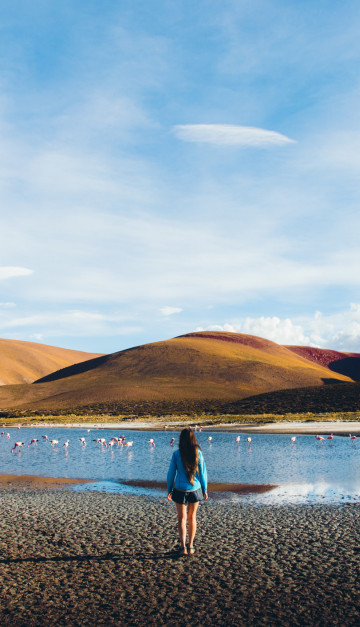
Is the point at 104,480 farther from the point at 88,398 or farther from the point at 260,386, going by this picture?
the point at 260,386

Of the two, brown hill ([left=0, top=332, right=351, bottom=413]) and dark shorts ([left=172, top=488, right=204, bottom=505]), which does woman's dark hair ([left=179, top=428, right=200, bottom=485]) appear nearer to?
dark shorts ([left=172, top=488, right=204, bottom=505])

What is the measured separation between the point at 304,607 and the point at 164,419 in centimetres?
7397

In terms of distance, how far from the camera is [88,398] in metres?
133

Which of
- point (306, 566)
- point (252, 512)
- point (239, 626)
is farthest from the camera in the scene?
point (252, 512)

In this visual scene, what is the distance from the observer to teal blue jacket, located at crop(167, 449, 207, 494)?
35.2 ft

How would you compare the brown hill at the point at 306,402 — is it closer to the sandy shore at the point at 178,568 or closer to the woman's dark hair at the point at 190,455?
the sandy shore at the point at 178,568

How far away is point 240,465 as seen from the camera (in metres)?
30.0

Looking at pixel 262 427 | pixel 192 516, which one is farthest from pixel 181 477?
pixel 262 427

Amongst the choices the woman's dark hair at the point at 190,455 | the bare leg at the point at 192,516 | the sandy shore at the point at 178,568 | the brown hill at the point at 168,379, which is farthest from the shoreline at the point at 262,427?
the woman's dark hair at the point at 190,455

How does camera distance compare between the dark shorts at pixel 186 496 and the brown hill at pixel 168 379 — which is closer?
the dark shorts at pixel 186 496

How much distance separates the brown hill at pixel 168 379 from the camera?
130 m

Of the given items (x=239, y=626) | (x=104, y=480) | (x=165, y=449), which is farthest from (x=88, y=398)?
(x=239, y=626)

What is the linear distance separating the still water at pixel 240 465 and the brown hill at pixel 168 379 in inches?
2572

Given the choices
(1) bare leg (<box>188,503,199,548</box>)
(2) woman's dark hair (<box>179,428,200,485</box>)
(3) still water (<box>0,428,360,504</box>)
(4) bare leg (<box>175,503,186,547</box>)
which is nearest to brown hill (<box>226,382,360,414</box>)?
(3) still water (<box>0,428,360,504</box>)
